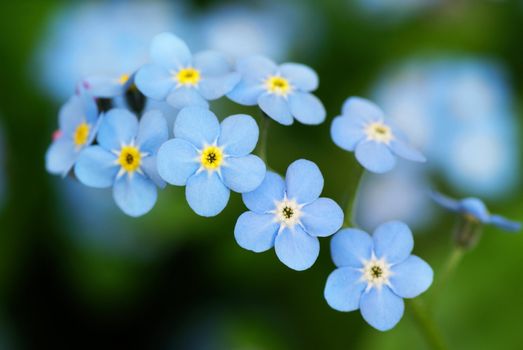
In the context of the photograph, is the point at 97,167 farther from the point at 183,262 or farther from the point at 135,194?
the point at 183,262

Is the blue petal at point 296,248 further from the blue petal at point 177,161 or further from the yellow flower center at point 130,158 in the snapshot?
the yellow flower center at point 130,158

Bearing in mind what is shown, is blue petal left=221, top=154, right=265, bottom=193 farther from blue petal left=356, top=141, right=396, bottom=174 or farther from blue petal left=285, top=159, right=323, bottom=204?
blue petal left=356, top=141, right=396, bottom=174

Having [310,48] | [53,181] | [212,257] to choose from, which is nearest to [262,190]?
[212,257]

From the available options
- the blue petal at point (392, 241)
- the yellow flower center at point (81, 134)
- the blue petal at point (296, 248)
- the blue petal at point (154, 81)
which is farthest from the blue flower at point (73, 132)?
the blue petal at point (392, 241)

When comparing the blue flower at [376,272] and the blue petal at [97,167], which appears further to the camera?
the blue petal at [97,167]

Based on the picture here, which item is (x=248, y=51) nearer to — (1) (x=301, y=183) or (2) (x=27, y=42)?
(2) (x=27, y=42)

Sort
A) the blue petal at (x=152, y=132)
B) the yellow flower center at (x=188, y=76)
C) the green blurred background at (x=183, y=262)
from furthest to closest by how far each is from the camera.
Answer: the green blurred background at (x=183, y=262)
the yellow flower center at (x=188, y=76)
the blue petal at (x=152, y=132)

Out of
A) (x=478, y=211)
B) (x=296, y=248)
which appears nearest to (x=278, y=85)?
(x=296, y=248)
